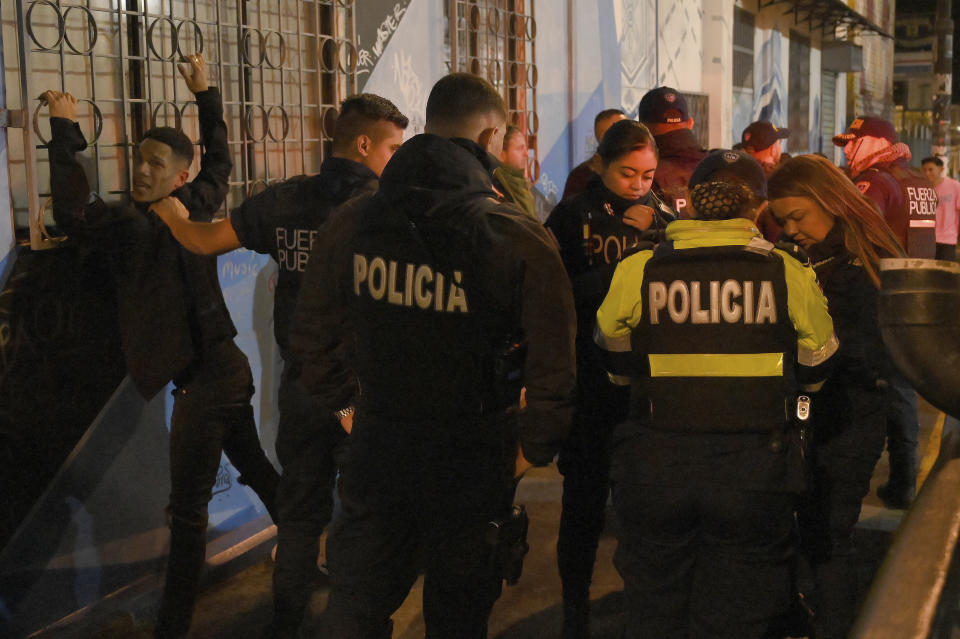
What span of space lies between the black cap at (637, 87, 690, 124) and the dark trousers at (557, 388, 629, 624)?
1548 mm

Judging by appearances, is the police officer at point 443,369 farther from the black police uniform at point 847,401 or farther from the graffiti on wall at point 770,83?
the graffiti on wall at point 770,83

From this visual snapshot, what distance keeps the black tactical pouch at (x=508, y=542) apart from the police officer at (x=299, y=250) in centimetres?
99

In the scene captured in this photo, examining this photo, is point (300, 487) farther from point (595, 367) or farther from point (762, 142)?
point (762, 142)

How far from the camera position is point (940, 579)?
166cm

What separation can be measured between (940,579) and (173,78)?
13.2ft

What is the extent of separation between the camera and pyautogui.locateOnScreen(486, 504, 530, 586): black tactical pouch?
2.94 m

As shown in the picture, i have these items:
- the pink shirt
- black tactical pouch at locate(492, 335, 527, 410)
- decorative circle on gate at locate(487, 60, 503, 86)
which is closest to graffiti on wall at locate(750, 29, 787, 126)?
the pink shirt

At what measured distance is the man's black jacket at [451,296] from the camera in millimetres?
2807

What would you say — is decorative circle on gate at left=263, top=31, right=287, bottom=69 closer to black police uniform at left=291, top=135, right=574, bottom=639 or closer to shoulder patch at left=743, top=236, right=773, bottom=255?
black police uniform at left=291, top=135, right=574, bottom=639

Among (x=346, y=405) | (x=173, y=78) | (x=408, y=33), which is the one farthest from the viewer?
(x=408, y=33)

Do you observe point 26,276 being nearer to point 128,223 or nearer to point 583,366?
point 128,223

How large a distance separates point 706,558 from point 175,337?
2042mm

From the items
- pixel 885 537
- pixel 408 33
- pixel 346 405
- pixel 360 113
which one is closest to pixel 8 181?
pixel 360 113

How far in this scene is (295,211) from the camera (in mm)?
3678
